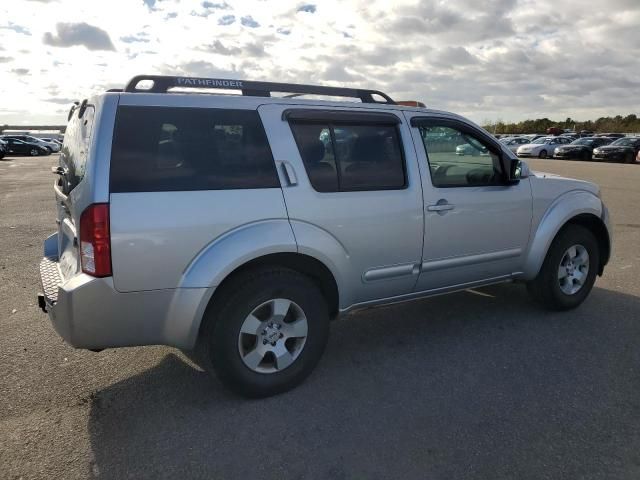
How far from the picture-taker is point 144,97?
2.91 metres

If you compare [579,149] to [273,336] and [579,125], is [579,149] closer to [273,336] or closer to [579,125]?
[273,336]

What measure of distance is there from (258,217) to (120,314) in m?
0.95

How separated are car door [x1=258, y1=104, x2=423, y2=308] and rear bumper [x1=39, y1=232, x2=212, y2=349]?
80 centimetres

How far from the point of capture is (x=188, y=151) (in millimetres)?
2980

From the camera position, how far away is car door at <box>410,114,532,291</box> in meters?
3.84

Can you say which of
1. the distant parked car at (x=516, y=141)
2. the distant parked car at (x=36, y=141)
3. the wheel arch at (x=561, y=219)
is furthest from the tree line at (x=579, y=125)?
the wheel arch at (x=561, y=219)

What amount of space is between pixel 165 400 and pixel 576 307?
3798mm

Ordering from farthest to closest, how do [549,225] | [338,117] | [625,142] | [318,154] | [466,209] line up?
[625,142]
[549,225]
[466,209]
[338,117]
[318,154]

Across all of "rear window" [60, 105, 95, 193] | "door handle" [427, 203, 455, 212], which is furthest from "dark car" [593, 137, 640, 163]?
"rear window" [60, 105, 95, 193]

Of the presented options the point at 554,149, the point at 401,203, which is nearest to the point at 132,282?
the point at 401,203

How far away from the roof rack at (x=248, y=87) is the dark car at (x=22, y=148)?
4289 cm

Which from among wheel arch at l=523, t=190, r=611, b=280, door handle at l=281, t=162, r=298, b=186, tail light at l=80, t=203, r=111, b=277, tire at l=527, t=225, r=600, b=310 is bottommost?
tire at l=527, t=225, r=600, b=310

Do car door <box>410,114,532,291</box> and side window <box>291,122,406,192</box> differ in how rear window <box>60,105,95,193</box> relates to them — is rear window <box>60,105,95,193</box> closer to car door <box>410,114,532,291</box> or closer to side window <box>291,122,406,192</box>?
side window <box>291,122,406,192</box>

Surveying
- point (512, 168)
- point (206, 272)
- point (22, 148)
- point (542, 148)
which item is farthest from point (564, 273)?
point (22, 148)
